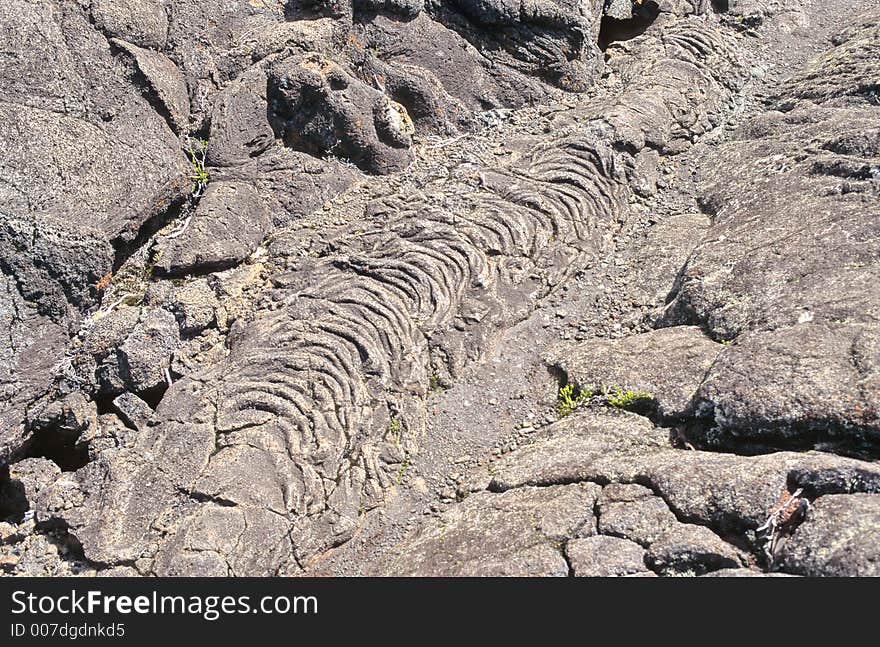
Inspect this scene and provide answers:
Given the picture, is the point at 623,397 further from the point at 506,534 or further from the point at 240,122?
the point at 240,122

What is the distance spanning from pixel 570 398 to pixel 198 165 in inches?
187

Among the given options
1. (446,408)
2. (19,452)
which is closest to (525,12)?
(446,408)

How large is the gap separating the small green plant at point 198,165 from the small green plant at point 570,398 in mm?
4444

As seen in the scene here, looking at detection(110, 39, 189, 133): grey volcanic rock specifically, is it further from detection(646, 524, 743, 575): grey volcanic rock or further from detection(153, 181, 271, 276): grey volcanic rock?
detection(646, 524, 743, 575): grey volcanic rock

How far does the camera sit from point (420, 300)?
7523mm

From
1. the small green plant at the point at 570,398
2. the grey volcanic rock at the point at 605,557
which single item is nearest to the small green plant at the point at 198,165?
the small green plant at the point at 570,398

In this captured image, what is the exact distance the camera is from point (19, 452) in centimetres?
661

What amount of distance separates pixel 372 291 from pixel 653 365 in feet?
9.07

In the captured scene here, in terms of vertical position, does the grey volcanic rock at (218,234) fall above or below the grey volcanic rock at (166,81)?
below

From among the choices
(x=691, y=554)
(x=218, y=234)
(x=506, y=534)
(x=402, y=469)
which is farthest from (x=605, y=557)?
(x=218, y=234)

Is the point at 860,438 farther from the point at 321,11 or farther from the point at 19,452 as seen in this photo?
the point at 321,11

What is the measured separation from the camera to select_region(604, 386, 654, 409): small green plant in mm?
6410

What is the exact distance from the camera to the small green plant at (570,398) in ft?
22.4

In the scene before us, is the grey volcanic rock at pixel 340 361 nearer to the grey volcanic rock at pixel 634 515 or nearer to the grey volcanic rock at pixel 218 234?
the grey volcanic rock at pixel 218 234
